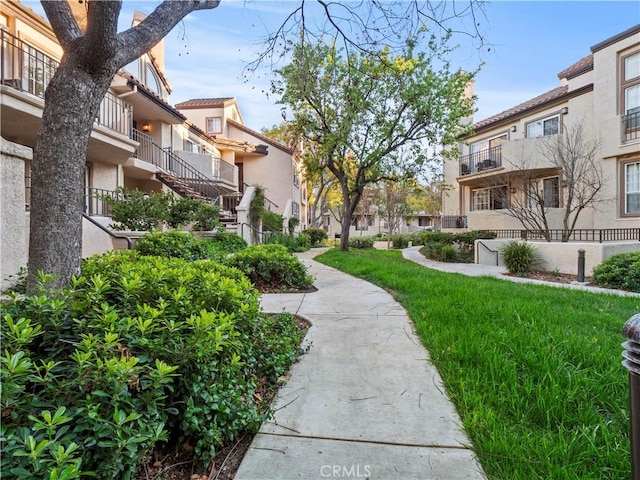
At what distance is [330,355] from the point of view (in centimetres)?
337

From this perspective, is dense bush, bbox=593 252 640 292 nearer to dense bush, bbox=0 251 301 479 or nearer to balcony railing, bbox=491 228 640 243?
balcony railing, bbox=491 228 640 243

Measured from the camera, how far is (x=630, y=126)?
1258 cm

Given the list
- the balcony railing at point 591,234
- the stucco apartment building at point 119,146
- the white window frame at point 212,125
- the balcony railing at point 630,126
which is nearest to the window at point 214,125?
the white window frame at point 212,125

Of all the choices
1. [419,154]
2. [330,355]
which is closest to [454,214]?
[419,154]

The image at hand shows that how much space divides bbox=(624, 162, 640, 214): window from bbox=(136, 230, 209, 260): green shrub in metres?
15.2

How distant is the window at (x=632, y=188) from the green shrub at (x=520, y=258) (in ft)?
17.7

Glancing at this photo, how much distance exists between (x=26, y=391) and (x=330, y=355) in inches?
93.0

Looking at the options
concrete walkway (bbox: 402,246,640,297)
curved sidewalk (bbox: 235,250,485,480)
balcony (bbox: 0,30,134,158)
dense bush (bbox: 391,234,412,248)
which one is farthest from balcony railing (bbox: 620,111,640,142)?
balcony (bbox: 0,30,134,158)

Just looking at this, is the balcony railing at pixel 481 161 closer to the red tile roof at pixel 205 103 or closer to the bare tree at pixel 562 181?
the bare tree at pixel 562 181

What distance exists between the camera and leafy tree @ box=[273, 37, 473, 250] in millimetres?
13203

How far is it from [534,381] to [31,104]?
35.3ft

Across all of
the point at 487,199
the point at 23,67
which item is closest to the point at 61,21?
the point at 23,67

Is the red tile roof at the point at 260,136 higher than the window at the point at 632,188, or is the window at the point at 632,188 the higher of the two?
the red tile roof at the point at 260,136

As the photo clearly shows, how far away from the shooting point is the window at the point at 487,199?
17.0m
